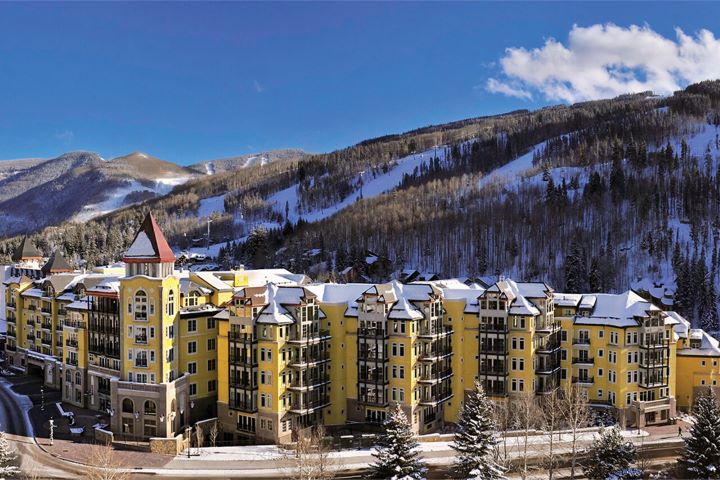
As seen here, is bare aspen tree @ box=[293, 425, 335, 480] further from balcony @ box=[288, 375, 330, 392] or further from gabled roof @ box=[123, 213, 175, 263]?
gabled roof @ box=[123, 213, 175, 263]

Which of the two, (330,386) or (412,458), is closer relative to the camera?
(412,458)

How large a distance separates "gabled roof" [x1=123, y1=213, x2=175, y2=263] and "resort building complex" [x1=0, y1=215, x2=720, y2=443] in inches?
5.6

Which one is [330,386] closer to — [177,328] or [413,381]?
[413,381]

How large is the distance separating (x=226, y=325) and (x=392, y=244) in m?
115

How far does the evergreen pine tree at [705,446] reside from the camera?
4200 centimetres

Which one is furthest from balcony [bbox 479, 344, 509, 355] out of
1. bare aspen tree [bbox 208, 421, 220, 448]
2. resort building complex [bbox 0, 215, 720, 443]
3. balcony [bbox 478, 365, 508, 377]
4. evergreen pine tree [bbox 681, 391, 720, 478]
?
bare aspen tree [bbox 208, 421, 220, 448]

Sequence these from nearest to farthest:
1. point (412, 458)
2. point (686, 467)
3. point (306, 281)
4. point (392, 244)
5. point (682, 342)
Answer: point (412, 458) → point (686, 467) → point (682, 342) → point (306, 281) → point (392, 244)

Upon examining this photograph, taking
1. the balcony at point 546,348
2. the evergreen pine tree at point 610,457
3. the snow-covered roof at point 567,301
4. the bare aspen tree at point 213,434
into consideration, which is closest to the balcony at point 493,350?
the balcony at point 546,348

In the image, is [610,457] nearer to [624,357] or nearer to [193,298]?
[624,357]

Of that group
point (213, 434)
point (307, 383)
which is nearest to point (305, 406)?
point (307, 383)

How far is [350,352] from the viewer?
60500mm

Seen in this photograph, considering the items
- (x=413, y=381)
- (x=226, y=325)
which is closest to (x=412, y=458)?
(x=413, y=381)

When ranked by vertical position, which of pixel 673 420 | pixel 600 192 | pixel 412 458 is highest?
pixel 600 192

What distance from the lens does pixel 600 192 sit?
568 feet
